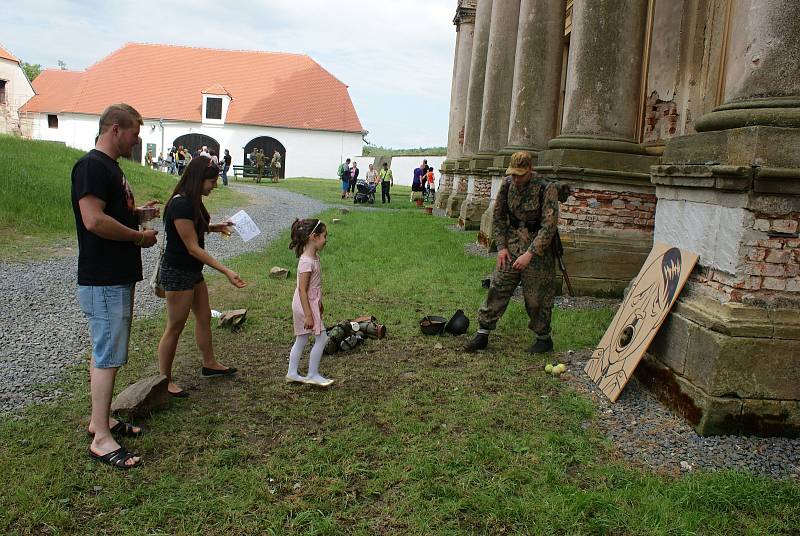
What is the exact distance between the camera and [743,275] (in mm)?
4145

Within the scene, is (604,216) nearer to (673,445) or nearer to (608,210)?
(608,210)

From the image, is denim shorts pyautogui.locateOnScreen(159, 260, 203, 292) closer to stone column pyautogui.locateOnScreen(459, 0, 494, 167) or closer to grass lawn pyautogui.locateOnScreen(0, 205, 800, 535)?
grass lawn pyautogui.locateOnScreen(0, 205, 800, 535)

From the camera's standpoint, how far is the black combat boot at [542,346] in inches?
236

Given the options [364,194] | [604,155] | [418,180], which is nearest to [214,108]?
[418,180]

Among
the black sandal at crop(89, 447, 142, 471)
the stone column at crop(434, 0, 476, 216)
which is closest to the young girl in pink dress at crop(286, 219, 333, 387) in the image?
the black sandal at crop(89, 447, 142, 471)

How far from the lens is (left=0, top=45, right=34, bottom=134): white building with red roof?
41.8 metres

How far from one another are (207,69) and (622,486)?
50.6 m

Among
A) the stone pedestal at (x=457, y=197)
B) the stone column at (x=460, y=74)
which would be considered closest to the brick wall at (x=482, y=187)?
the stone pedestal at (x=457, y=197)

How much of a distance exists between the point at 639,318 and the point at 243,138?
43261 millimetres

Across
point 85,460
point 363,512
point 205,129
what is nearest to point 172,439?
point 85,460

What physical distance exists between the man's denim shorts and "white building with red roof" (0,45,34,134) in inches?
1816

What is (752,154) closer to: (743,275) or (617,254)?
(743,275)

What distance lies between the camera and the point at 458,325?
6.59 m

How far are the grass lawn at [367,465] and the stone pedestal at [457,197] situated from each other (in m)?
14.2
